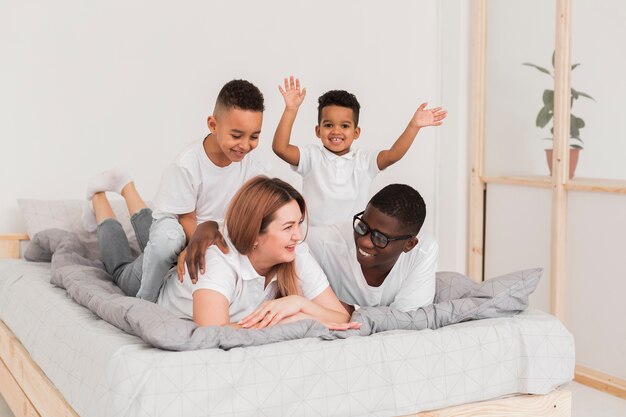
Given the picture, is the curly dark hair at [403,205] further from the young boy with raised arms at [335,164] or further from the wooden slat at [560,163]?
the wooden slat at [560,163]

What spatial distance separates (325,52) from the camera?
13.3ft

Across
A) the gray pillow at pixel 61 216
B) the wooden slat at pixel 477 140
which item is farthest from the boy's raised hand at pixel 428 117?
the wooden slat at pixel 477 140

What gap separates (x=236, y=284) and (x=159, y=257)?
36 centimetres

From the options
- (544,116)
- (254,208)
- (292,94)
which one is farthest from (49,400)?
(544,116)

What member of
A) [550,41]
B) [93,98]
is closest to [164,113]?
[93,98]

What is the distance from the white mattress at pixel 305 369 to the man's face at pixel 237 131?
672 mm

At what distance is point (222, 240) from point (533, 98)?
211 centimetres

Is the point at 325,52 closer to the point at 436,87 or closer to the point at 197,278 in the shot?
the point at 436,87

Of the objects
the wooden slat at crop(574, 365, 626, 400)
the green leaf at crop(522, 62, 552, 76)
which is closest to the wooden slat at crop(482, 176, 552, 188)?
the green leaf at crop(522, 62, 552, 76)

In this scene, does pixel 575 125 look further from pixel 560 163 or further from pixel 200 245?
pixel 200 245

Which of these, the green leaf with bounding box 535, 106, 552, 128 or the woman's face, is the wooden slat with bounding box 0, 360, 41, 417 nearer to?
the woman's face

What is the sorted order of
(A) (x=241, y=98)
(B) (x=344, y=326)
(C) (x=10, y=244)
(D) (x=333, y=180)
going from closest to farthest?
(B) (x=344, y=326)
(A) (x=241, y=98)
(D) (x=333, y=180)
(C) (x=10, y=244)

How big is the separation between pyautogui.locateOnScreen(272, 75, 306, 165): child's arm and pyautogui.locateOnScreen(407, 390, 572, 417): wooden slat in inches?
48.6

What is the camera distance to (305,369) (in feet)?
5.83
